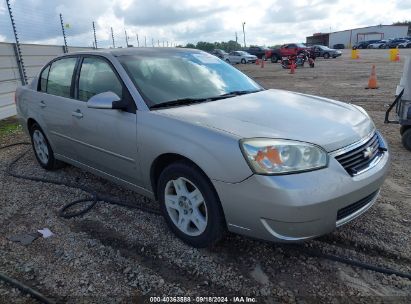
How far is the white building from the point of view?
264ft

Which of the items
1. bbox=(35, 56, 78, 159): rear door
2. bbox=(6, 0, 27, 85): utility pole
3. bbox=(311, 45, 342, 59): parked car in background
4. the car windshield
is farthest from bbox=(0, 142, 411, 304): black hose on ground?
bbox=(311, 45, 342, 59): parked car in background

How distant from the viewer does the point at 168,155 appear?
3.11m

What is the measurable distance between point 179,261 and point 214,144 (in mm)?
1015

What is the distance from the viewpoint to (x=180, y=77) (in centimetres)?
372

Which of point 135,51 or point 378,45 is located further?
point 378,45

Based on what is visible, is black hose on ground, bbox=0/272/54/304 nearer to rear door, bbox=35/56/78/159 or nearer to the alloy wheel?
the alloy wheel

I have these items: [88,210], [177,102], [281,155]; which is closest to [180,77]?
[177,102]

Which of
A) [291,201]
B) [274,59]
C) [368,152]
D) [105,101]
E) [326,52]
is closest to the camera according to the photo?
[291,201]

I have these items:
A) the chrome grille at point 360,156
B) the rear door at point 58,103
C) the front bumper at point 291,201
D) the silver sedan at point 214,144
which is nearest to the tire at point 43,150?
the rear door at point 58,103

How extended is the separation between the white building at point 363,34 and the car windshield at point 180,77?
83.5 meters

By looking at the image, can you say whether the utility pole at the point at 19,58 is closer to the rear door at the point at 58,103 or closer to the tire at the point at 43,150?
the tire at the point at 43,150

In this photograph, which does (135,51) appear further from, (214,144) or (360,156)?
(360,156)

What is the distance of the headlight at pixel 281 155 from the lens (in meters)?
2.53

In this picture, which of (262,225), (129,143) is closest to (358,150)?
(262,225)
